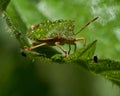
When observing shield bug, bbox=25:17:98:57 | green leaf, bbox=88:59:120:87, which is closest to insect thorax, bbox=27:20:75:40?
shield bug, bbox=25:17:98:57

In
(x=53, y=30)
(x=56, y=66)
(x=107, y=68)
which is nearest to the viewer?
(x=107, y=68)

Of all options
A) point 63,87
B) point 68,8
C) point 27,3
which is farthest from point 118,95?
point 63,87

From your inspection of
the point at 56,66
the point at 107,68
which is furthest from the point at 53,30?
the point at 56,66

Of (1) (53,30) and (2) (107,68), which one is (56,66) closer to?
(1) (53,30)

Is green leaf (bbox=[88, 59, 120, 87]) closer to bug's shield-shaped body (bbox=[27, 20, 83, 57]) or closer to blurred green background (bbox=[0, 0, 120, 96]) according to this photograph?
blurred green background (bbox=[0, 0, 120, 96])

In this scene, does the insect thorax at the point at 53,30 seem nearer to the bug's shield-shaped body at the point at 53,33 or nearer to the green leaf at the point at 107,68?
the bug's shield-shaped body at the point at 53,33

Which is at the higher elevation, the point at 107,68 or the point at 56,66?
the point at 56,66
